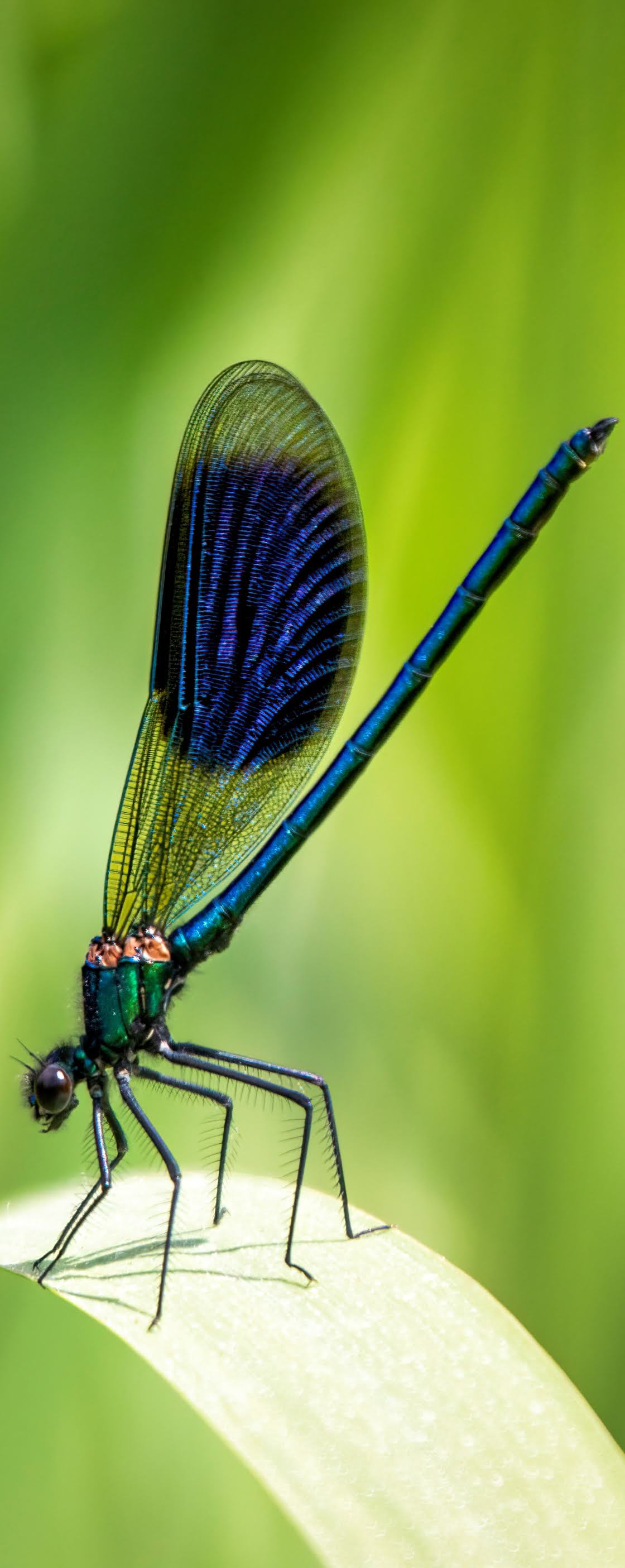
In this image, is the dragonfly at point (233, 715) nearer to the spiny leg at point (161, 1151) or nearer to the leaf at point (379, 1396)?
the spiny leg at point (161, 1151)

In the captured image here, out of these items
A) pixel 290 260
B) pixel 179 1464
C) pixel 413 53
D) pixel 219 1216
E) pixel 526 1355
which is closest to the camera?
pixel 526 1355

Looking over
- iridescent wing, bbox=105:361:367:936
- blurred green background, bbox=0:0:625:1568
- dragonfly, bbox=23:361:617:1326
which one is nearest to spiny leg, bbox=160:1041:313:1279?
dragonfly, bbox=23:361:617:1326

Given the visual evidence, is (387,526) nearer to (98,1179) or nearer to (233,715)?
(233,715)

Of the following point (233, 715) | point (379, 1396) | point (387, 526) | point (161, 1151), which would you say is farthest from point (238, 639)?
point (379, 1396)

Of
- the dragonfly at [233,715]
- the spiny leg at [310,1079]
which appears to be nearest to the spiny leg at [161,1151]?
the dragonfly at [233,715]

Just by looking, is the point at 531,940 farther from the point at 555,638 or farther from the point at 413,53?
the point at 413,53

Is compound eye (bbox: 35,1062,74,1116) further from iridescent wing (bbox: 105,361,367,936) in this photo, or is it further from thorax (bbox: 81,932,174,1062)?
iridescent wing (bbox: 105,361,367,936)

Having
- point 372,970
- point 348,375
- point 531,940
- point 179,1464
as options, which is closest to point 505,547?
point 348,375

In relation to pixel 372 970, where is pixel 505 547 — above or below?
above
